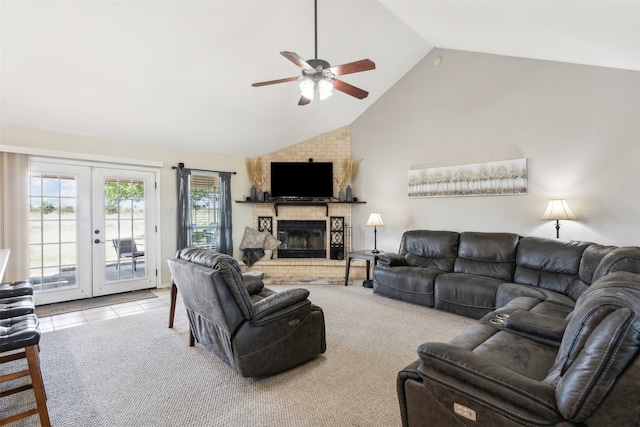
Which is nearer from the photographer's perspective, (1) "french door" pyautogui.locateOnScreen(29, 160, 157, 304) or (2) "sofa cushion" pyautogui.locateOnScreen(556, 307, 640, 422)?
(2) "sofa cushion" pyautogui.locateOnScreen(556, 307, 640, 422)

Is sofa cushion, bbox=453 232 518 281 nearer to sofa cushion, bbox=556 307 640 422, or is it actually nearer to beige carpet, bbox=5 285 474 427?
beige carpet, bbox=5 285 474 427

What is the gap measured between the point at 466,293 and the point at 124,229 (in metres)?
5.08

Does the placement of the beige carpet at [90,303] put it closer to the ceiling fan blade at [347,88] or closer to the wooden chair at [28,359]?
the wooden chair at [28,359]

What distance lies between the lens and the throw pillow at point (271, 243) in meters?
6.04

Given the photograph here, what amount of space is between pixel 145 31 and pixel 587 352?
4.26 metres

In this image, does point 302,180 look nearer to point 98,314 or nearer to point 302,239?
point 302,239

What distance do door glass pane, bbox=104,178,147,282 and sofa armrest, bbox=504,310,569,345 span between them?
516cm

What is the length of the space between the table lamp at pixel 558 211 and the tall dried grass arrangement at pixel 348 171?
3293 millimetres

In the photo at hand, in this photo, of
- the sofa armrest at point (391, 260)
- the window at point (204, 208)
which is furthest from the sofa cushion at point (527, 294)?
the window at point (204, 208)

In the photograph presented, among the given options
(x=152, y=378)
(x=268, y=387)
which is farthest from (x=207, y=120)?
(x=268, y=387)

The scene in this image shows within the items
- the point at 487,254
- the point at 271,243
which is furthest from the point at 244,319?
the point at 271,243

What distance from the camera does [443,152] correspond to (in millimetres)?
4918

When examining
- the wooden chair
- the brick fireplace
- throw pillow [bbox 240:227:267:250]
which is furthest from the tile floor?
the brick fireplace

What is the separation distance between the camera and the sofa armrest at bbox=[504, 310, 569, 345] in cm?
192
